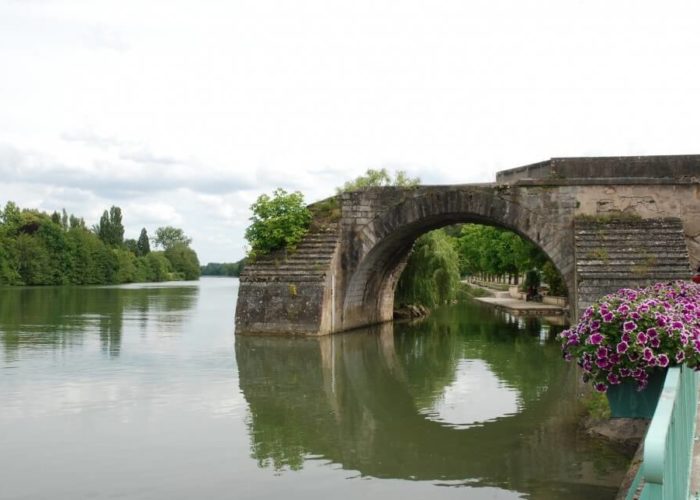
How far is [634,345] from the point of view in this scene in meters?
7.57

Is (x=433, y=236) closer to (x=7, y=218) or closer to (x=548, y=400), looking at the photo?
(x=548, y=400)

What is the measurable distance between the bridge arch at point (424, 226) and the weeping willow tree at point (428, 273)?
4.13m

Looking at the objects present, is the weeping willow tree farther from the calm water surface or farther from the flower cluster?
the flower cluster

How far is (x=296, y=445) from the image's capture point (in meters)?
9.17

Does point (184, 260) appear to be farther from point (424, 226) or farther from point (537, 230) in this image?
point (537, 230)

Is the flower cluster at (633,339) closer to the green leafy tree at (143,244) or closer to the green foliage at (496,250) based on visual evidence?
the green foliage at (496,250)

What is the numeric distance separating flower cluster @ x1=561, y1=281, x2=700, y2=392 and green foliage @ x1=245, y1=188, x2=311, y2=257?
44.3 feet

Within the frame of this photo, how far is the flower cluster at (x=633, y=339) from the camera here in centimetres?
749

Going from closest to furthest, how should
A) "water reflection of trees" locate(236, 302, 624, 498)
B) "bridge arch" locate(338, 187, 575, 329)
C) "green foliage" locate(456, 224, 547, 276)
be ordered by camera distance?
"water reflection of trees" locate(236, 302, 624, 498) → "bridge arch" locate(338, 187, 575, 329) → "green foliage" locate(456, 224, 547, 276)

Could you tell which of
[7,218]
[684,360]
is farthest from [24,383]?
[7,218]

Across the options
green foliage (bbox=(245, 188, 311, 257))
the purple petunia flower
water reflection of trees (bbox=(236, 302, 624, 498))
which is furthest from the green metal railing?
green foliage (bbox=(245, 188, 311, 257))

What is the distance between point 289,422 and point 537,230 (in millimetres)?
10886

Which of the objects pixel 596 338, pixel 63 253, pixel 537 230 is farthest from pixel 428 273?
pixel 63 253

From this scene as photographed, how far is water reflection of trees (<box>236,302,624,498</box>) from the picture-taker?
8195mm
